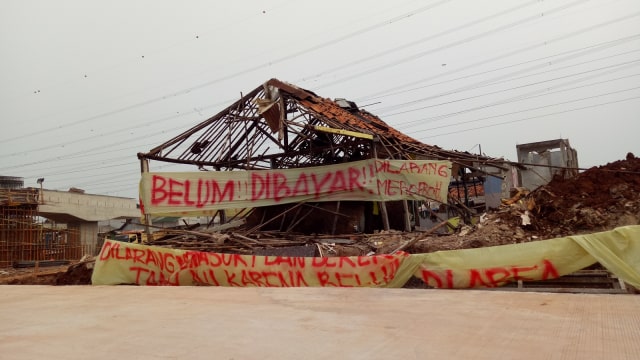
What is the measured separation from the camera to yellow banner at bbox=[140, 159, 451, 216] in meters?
10.7

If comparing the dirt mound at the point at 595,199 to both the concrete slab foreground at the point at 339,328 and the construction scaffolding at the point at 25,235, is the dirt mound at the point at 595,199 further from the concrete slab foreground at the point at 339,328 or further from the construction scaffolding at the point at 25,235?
the construction scaffolding at the point at 25,235

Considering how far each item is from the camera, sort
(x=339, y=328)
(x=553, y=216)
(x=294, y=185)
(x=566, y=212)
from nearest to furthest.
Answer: (x=339, y=328) → (x=566, y=212) → (x=553, y=216) → (x=294, y=185)

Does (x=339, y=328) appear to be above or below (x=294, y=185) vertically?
below

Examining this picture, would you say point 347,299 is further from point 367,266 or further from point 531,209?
point 531,209

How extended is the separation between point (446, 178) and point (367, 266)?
5110mm

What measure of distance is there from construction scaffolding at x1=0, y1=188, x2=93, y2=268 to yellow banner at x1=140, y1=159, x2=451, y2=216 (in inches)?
669

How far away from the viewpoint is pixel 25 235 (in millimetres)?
25656

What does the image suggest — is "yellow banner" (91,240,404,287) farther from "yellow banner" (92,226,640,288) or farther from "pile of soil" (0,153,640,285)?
"pile of soil" (0,153,640,285)

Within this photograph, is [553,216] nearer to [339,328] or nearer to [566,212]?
[566,212]

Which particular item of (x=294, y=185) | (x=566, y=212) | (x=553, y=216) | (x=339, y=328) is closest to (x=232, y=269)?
(x=294, y=185)

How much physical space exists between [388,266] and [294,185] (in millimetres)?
5463

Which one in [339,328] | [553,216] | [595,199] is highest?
[595,199]

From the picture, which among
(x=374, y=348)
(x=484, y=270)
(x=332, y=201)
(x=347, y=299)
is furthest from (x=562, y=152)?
(x=374, y=348)

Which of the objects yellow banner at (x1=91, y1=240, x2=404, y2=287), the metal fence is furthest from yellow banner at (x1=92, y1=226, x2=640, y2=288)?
the metal fence
